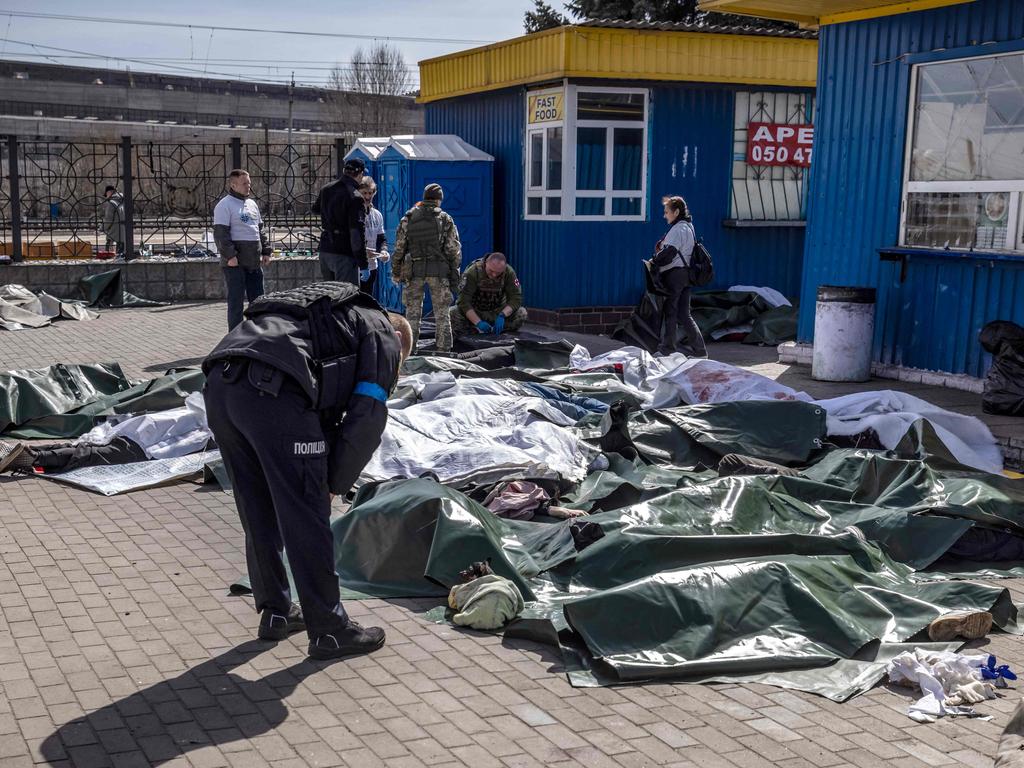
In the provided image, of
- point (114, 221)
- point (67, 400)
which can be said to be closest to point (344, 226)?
point (67, 400)

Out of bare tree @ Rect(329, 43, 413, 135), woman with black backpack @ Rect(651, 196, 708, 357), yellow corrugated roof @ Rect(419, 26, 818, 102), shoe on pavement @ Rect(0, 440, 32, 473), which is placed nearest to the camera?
shoe on pavement @ Rect(0, 440, 32, 473)

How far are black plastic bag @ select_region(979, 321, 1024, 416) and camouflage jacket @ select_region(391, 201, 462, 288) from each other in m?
5.70

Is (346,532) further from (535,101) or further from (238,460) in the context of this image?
(535,101)

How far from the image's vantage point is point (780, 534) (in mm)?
5453

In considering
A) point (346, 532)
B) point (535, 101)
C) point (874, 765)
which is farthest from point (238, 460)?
point (535, 101)

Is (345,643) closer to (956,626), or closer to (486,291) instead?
(956,626)

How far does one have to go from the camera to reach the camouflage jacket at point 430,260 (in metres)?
12.4

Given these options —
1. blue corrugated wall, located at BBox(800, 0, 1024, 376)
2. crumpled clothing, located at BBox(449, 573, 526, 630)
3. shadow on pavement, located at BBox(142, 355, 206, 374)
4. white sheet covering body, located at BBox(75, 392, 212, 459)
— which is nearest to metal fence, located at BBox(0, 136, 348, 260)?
shadow on pavement, located at BBox(142, 355, 206, 374)

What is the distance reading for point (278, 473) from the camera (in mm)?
4246

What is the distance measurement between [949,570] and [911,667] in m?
1.57

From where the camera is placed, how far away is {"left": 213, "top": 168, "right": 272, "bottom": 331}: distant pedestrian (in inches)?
479

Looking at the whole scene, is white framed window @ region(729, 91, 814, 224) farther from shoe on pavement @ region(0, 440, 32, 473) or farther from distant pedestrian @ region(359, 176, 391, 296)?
shoe on pavement @ region(0, 440, 32, 473)

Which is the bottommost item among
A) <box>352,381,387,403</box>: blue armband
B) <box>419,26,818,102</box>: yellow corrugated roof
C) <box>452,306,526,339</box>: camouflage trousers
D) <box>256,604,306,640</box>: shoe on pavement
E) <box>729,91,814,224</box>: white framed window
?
<box>256,604,306,640</box>: shoe on pavement

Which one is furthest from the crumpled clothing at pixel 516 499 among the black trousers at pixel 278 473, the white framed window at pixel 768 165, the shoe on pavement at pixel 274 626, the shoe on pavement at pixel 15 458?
the white framed window at pixel 768 165
